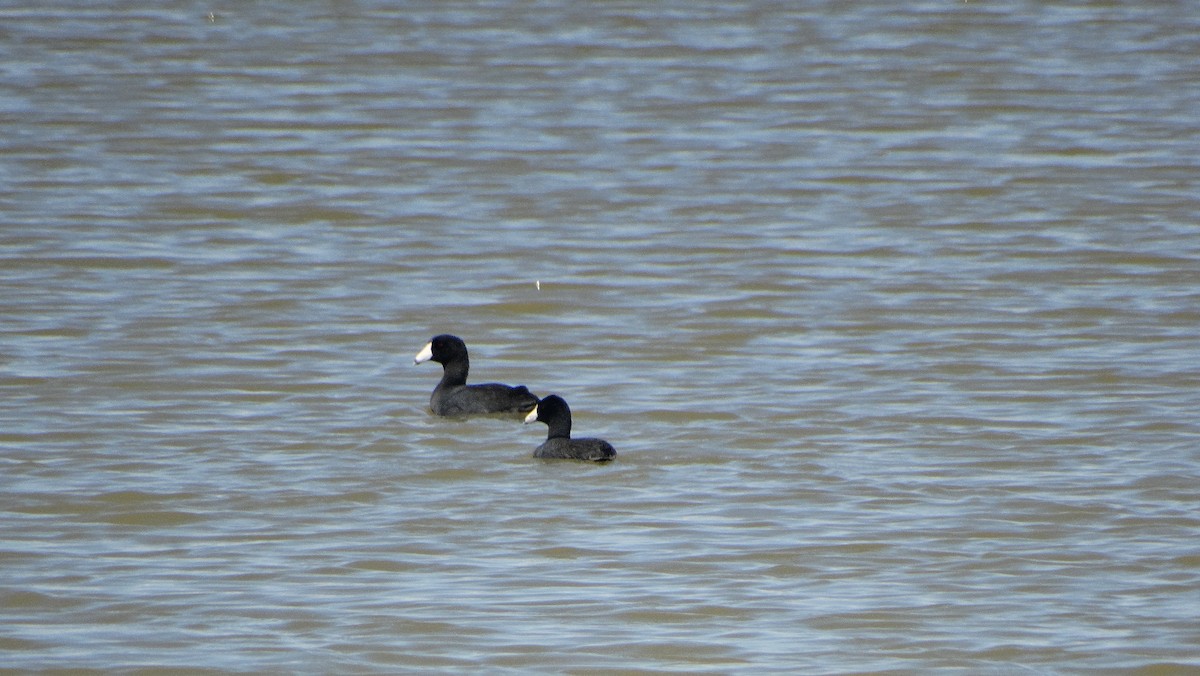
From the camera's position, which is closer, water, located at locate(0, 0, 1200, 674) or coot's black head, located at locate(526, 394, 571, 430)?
water, located at locate(0, 0, 1200, 674)

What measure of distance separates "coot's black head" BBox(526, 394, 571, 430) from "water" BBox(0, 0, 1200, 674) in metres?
0.24

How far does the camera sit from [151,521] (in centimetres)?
850

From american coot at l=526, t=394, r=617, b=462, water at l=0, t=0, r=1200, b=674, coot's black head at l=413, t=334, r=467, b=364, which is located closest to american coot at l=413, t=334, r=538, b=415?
water at l=0, t=0, r=1200, b=674

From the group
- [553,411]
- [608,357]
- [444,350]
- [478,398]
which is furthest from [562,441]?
[608,357]

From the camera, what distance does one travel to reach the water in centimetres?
733

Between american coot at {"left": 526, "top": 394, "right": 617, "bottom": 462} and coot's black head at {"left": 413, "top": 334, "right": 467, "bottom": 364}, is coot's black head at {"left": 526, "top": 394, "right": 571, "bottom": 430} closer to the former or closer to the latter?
american coot at {"left": 526, "top": 394, "right": 617, "bottom": 462}

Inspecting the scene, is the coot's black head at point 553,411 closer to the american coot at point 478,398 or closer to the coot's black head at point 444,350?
the american coot at point 478,398

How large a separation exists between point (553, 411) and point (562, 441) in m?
0.38

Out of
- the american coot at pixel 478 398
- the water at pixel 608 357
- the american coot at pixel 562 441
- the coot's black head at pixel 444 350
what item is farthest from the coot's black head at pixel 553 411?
the coot's black head at pixel 444 350

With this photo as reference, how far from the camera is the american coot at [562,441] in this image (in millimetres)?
9250

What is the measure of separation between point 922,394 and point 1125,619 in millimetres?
3642

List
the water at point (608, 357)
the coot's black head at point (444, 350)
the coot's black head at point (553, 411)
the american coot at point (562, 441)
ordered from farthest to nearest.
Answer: the coot's black head at point (444, 350) → the coot's black head at point (553, 411) → the american coot at point (562, 441) → the water at point (608, 357)

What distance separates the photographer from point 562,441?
933 centimetres

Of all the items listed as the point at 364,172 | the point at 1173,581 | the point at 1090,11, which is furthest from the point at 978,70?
the point at 1173,581
